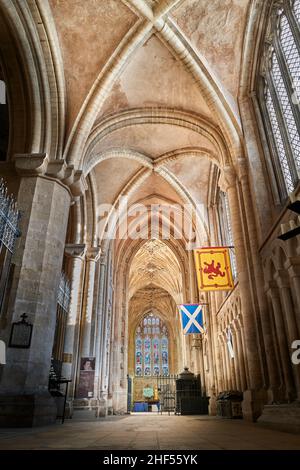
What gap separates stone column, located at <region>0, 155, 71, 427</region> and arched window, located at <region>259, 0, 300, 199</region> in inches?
234

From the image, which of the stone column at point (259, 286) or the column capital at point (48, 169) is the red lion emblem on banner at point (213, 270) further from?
the column capital at point (48, 169)

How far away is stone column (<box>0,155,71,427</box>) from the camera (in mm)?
6242

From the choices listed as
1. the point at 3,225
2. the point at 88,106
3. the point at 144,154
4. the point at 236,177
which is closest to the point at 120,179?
the point at 144,154

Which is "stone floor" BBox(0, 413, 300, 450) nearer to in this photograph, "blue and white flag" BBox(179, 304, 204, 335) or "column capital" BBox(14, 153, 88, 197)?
"column capital" BBox(14, 153, 88, 197)

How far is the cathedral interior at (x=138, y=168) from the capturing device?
6977mm

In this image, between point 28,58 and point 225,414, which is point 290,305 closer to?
point 225,414

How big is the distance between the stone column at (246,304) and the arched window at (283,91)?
5.35 feet

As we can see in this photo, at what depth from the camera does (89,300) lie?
1401 centimetres

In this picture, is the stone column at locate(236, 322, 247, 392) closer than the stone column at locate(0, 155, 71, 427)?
No

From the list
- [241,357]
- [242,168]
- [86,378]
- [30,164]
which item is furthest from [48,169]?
[241,357]

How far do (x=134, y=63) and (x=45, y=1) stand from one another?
324 cm

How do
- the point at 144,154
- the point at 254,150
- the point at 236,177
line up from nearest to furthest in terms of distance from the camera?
the point at 254,150
the point at 236,177
the point at 144,154

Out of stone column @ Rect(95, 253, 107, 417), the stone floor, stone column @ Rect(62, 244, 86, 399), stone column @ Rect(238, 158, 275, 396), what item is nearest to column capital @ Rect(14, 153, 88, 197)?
stone column @ Rect(62, 244, 86, 399)

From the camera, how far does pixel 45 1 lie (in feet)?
29.1
